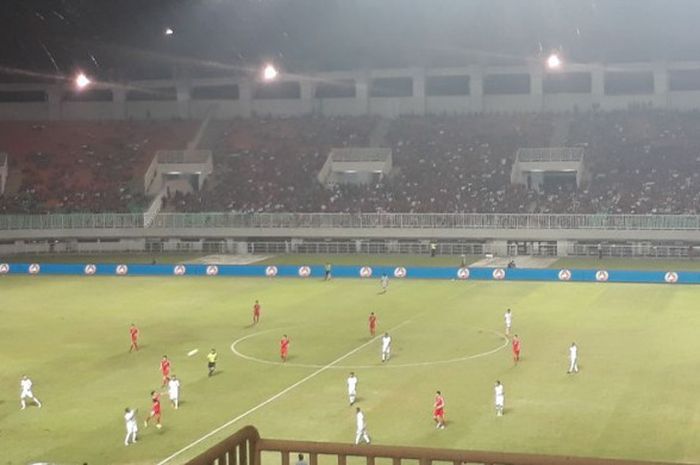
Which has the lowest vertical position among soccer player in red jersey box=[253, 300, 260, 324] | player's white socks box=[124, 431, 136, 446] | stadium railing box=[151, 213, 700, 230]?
player's white socks box=[124, 431, 136, 446]

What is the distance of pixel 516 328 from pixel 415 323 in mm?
5387

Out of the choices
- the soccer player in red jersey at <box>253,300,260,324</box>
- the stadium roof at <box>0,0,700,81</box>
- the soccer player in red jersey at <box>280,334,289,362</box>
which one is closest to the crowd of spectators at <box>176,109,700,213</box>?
the stadium roof at <box>0,0,700,81</box>

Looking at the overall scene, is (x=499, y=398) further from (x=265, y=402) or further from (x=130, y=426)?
(x=130, y=426)

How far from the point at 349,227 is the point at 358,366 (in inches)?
1707

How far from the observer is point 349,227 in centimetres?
8625

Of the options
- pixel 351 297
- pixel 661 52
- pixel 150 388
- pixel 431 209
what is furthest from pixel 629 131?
pixel 150 388

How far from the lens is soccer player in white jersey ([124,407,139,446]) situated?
31672 millimetres

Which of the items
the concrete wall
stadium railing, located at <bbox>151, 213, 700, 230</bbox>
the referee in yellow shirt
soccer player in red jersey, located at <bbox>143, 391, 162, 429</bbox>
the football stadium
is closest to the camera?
soccer player in red jersey, located at <bbox>143, 391, 162, 429</bbox>

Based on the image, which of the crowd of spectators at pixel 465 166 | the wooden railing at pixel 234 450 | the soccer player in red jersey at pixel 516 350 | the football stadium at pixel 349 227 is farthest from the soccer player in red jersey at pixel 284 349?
the crowd of spectators at pixel 465 166

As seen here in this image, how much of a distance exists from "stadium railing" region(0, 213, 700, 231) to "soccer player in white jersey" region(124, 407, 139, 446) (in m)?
54.3

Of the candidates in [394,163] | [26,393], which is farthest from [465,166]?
[26,393]

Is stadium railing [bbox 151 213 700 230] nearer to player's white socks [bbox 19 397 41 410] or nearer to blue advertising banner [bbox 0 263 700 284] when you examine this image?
blue advertising banner [bbox 0 263 700 284]

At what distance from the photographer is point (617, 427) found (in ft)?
107

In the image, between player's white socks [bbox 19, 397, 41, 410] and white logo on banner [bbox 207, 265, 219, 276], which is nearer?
player's white socks [bbox 19, 397, 41, 410]
